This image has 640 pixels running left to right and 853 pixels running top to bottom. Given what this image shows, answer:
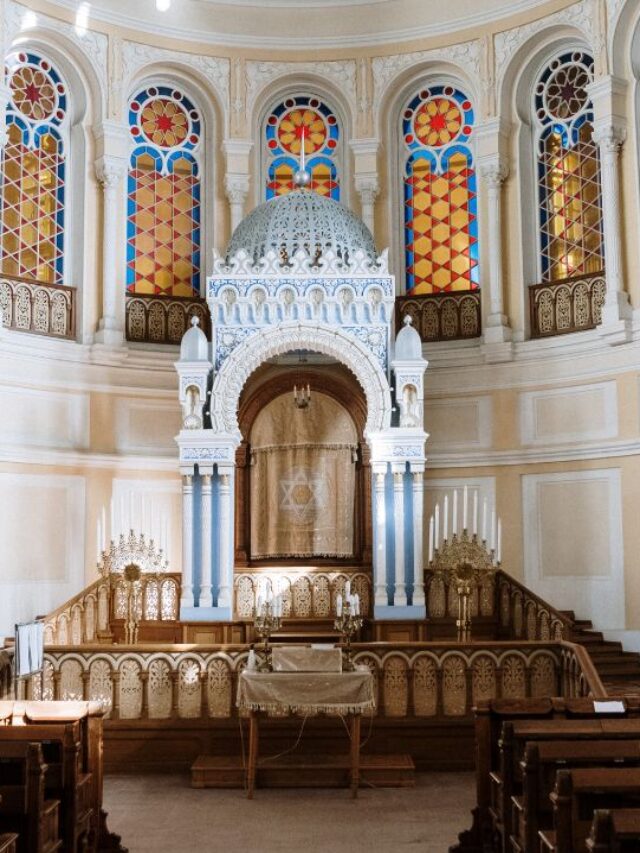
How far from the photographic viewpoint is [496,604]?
14.5 metres

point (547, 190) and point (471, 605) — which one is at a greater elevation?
point (547, 190)

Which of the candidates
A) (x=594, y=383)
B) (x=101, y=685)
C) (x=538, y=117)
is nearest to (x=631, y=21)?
(x=538, y=117)

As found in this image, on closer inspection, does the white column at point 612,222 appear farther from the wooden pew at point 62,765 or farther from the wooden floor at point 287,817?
the wooden pew at point 62,765

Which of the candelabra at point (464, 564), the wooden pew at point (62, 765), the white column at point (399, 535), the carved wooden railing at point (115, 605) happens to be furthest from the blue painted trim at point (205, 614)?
the wooden pew at point (62, 765)

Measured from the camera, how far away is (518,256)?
16.1 metres

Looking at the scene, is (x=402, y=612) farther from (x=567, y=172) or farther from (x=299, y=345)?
(x=567, y=172)

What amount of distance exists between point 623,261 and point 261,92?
603 cm

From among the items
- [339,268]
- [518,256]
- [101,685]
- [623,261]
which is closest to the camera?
[101,685]

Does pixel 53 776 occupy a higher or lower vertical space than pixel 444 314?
lower

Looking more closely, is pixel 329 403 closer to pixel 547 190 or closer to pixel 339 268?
pixel 339 268

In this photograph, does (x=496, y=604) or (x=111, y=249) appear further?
(x=111, y=249)

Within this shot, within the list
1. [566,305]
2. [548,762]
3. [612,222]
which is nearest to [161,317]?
[566,305]

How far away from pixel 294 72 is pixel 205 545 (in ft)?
25.3

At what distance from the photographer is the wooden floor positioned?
27.2ft
